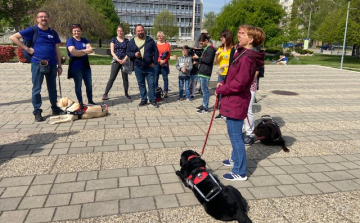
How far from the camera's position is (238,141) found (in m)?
3.55

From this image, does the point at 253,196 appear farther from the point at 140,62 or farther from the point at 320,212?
the point at 140,62

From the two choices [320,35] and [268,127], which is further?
[320,35]

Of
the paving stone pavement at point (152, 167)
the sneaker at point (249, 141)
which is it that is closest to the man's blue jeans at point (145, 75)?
the paving stone pavement at point (152, 167)

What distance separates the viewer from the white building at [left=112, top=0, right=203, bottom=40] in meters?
90.2

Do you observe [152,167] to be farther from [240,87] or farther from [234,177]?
[240,87]

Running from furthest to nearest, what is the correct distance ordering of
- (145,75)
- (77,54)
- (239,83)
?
(145,75) → (77,54) → (239,83)

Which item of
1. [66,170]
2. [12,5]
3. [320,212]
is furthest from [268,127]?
[12,5]

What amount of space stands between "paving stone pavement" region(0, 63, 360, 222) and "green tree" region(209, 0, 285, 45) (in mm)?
28237

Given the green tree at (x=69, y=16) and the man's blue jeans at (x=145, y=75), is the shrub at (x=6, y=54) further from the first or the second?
the man's blue jeans at (x=145, y=75)

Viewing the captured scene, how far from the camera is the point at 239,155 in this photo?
360 cm

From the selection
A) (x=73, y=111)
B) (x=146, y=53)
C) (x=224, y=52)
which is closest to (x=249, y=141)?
(x=224, y=52)

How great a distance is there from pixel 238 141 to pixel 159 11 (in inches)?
3735

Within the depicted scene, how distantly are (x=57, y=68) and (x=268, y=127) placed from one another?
181 inches

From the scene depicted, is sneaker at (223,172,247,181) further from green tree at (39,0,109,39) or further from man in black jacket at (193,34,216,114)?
green tree at (39,0,109,39)
